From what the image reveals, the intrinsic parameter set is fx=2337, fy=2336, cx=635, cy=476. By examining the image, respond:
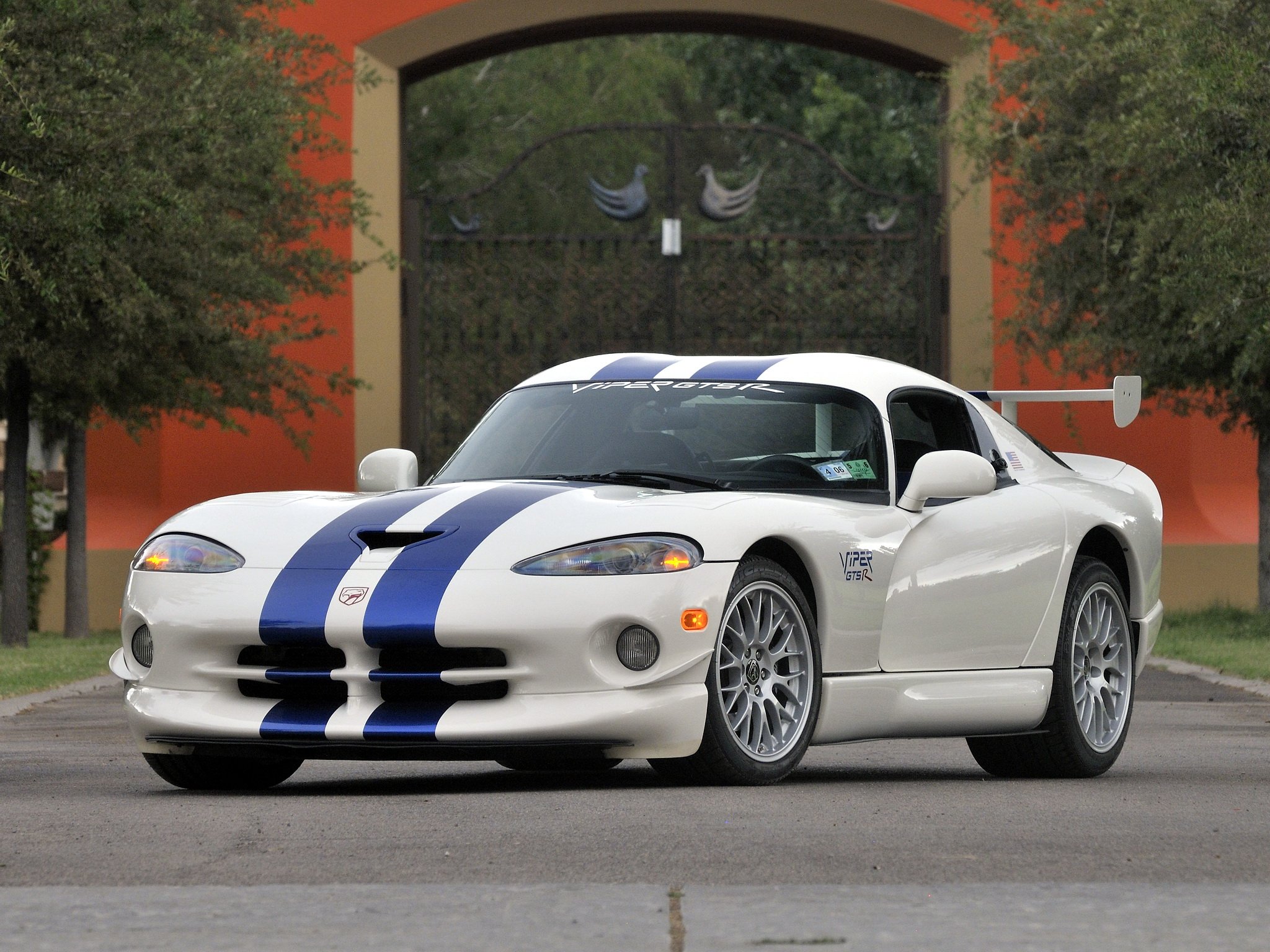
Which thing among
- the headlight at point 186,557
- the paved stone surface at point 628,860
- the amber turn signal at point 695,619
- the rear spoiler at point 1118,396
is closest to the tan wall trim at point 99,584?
the paved stone surface at point 628,860

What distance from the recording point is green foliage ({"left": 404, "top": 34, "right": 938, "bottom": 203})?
4544cm

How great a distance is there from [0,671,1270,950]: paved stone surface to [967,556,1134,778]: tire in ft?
0.87

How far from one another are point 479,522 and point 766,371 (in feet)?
5.21

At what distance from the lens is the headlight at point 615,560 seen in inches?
271

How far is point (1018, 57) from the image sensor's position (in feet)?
67.6

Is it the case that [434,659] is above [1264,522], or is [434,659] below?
above

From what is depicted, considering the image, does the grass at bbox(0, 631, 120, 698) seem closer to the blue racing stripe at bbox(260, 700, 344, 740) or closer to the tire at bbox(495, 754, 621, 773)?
the tire at bbox(495, 754, 621, 773)

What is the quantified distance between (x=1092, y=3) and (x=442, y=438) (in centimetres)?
765

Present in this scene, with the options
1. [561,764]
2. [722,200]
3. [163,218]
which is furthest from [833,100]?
[561,764]

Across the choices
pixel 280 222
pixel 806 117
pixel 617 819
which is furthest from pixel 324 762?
pixel 806 117

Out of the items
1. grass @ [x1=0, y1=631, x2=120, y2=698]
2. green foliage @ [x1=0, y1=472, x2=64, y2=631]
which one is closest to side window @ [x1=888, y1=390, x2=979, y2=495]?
grass @ [x1=0, y1=631, x2=120, y2=698]

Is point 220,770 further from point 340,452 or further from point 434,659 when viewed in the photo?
point 340,452

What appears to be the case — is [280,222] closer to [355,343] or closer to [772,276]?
[355,343]

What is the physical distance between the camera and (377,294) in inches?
907
